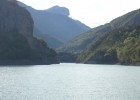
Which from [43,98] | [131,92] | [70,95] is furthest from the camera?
[131,92]

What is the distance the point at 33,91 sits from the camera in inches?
4279

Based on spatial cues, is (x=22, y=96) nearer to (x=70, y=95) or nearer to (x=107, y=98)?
(x=70, y=95)

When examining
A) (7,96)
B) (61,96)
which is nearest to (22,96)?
(7,96)

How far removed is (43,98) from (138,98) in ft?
75.8

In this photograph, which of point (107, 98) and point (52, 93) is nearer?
point (107, 98)

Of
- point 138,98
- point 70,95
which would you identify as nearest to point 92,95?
point 70,95

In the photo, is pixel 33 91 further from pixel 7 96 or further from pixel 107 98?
pixel 107 98

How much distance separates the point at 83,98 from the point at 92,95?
735cm

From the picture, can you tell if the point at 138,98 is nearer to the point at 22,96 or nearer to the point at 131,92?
the point at 131,92

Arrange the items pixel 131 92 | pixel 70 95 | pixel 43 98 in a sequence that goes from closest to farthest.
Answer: pixel 43 98 < pixel 70 95 < pixel 131 92

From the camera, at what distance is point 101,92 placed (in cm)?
11006

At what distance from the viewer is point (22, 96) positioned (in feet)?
321

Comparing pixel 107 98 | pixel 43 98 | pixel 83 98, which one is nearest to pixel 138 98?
pixel 107 98

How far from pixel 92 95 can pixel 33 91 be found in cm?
1680
